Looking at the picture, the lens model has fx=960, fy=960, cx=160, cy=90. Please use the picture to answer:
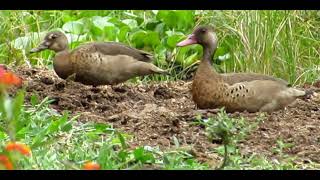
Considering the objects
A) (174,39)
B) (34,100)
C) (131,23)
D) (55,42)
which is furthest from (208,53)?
(131,23)

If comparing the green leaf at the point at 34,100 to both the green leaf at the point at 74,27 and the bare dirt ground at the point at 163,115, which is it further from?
the green leaf at the point at 74,27

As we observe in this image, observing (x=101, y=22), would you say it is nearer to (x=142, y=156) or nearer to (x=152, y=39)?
(x=152, y=39)

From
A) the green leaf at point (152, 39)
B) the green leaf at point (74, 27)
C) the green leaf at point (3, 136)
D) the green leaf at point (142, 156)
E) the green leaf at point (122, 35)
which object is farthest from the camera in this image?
Result: the green leaf at point (74, 27)

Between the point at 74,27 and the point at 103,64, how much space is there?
257cm

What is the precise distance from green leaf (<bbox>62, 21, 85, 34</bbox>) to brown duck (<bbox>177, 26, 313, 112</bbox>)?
156 inches

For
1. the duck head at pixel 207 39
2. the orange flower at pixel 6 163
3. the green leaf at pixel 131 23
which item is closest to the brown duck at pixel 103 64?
the duck head at pixel 207 39

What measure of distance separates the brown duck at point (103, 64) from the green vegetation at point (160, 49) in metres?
1.38

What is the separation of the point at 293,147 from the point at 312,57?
4.54m

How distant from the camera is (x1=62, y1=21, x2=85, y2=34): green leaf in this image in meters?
11.2

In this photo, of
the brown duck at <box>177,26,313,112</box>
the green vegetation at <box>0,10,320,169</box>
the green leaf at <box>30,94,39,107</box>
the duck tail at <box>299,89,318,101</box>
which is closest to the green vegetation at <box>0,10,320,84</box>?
the green vegetation at <box>0,10,320,169</box>

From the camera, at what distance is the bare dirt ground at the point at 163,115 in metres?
5.81

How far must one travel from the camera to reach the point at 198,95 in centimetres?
743

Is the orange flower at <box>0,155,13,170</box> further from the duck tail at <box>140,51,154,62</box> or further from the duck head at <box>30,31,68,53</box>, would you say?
the duck head at <box>30,31,68,53</box>

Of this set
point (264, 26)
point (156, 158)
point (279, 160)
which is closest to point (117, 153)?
point (156, 158)
